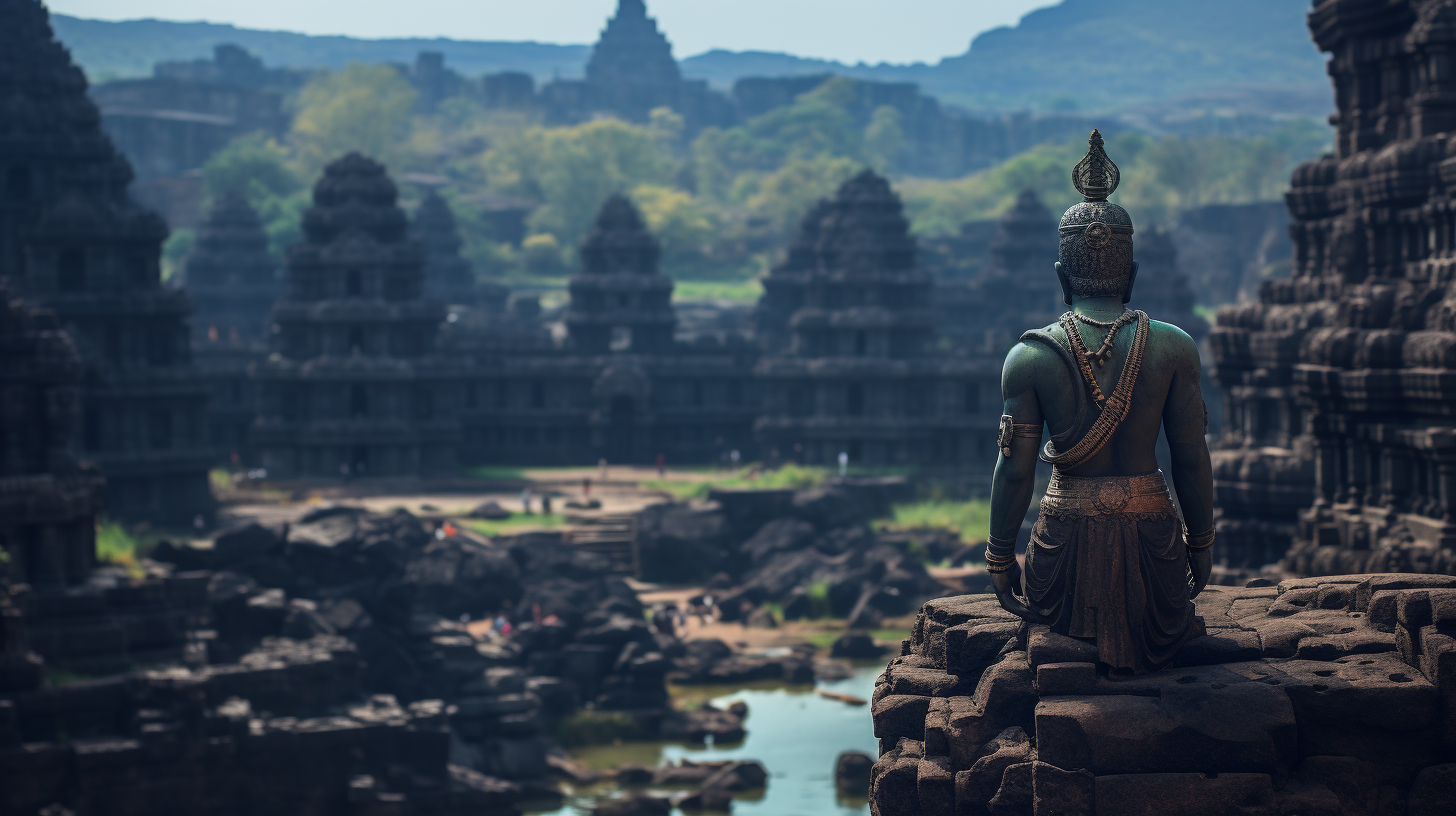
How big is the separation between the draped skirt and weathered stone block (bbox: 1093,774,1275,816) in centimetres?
85

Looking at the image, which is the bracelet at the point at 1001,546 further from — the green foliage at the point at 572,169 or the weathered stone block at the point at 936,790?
the green foliage at the point at 572,169

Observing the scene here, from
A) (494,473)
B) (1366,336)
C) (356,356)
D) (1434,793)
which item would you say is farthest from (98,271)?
(1434,793)

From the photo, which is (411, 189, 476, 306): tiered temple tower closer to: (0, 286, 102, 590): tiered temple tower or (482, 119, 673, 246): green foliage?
(482, 119, 673, 246): green foliage

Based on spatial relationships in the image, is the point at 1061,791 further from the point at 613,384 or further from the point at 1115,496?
the point at 613,384

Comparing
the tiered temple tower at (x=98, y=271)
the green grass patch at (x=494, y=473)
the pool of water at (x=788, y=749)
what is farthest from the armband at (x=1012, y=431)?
the green grass patch at (x=494, y=473)

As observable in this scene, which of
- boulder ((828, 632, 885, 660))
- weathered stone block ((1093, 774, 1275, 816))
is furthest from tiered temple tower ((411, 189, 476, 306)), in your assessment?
weathered stone block ((1093, 774, 1275, 816))

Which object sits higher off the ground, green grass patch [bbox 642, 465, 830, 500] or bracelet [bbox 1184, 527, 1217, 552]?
bracelet [bbox 1184, 527, 1217, 552]

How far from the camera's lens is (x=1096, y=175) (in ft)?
42.3

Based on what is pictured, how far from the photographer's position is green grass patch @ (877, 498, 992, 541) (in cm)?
6600

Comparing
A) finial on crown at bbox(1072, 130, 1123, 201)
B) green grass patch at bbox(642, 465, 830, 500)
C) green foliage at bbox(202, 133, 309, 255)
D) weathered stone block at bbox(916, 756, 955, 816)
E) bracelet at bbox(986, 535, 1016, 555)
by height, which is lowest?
green grass patch at bbox(642, 465, 830, 500)

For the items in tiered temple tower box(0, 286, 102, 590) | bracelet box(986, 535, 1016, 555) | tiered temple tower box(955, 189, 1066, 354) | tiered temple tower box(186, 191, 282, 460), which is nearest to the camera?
bracelet box(986, 535, 1016, 555)

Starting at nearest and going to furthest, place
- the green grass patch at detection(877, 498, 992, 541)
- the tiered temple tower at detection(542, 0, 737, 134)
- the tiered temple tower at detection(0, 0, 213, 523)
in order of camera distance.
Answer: the tiered temple tower at detection(0, 0, 213, 523) → the green grass patch at detection(877, 498, 992, 541) → the tiered temple tower at detection(542, 0, 737, 134)

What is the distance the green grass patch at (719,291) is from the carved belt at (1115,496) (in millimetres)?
105662

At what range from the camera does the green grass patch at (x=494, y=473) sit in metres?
77.2
